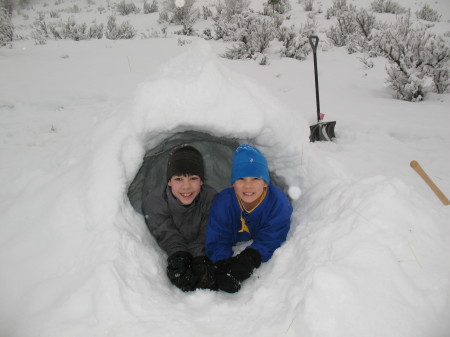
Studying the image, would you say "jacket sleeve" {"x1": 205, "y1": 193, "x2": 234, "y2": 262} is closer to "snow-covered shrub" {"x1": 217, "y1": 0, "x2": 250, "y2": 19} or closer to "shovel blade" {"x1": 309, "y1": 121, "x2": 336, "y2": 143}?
"shovel blade" {"x1": 309, "y1": 121, "x2": 336, "y2": 143}

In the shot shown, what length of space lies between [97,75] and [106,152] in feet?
15.0

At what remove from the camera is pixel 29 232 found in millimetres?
2002

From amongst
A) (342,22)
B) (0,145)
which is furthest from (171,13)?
(0,145)

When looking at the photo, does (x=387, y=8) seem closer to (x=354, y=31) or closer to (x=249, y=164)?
(x=354, y=31)

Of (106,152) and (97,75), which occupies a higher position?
(106,152)

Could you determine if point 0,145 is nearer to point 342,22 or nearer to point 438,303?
point 438,303

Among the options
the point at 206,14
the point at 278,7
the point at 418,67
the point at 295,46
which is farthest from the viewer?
the point at 206,14

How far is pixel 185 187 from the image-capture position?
2480 millimetres

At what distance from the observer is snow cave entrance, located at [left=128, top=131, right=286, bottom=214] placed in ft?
9.87

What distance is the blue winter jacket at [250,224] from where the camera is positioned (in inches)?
92.5

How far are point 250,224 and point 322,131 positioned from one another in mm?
2194

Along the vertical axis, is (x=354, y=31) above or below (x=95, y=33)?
above

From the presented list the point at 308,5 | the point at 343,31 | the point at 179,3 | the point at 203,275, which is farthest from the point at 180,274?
the point at 308,5

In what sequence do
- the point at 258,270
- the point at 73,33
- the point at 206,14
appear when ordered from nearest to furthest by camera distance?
the point at 258,270 < the point at 73,33 < the point at 206,14
